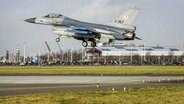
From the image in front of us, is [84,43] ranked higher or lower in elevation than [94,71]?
higher

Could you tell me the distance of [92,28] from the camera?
206ft

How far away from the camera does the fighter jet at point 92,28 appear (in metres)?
56.9

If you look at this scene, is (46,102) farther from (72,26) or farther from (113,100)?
(72,26)

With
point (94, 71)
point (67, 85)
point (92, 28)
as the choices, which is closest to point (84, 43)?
point (92, 28)

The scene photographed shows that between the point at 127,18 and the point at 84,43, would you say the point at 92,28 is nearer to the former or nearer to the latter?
the point at 127,18

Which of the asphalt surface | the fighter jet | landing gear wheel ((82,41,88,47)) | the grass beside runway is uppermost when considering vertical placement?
the fighter jet

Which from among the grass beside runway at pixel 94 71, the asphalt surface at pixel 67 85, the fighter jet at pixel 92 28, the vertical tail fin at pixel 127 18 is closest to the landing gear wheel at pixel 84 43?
the fighter jet at pixel 92 28

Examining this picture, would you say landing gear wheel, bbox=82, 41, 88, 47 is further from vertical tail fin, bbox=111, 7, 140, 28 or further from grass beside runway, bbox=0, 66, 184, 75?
grass beside runway, bbox=0, 66, 184, 75

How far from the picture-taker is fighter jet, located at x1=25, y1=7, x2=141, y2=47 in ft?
187

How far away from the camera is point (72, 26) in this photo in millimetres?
61719

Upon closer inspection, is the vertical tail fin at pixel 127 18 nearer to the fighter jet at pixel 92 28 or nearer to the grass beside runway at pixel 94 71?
the fighter jet at pixel 92 28

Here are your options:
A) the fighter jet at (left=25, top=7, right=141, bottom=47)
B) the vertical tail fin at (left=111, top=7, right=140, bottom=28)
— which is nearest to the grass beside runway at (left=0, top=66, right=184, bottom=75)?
the fighter jet at (left=25, top=7, right=141, bottom=47)

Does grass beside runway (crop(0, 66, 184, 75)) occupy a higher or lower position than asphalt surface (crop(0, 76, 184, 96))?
higher

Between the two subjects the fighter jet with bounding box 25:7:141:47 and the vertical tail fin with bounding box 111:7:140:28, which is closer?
the fighter jet with bounding box 25:7:141:47
